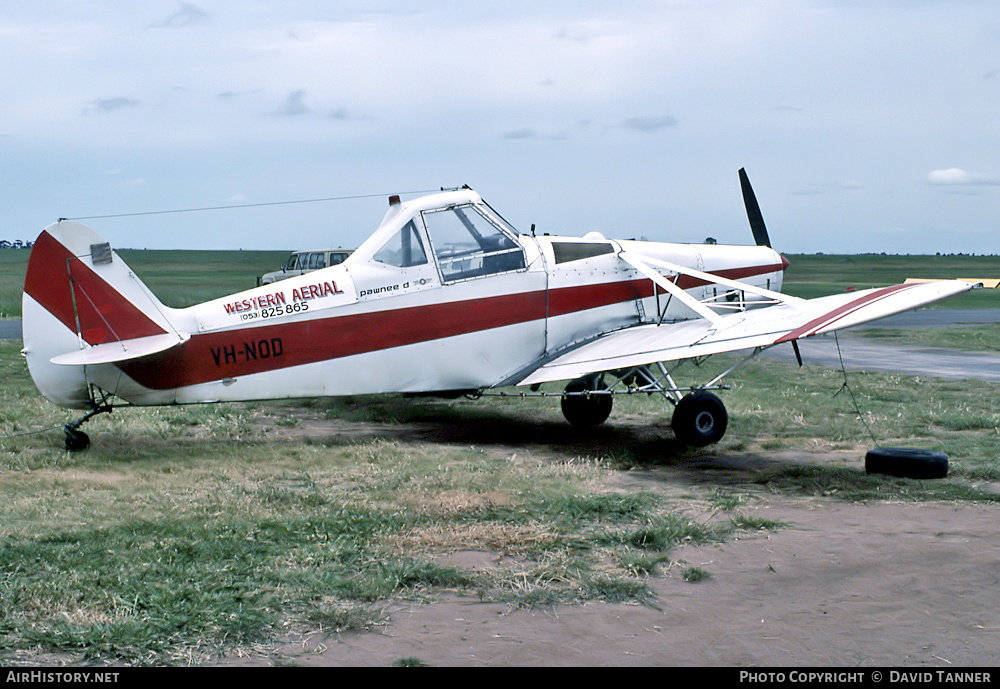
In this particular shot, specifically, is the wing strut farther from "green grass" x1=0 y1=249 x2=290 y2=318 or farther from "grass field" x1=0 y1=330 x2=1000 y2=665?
"green grass" x1=0 y1=249 x2=290 y2=318

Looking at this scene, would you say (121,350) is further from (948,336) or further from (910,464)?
(948,336)

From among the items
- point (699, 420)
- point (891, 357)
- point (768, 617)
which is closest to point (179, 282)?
point (891, 357)

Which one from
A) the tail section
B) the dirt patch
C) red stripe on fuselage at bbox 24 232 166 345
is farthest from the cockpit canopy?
the dirt patch

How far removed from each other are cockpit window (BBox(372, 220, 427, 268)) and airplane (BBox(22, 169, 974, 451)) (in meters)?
0.01

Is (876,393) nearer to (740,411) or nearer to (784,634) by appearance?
(740,411)

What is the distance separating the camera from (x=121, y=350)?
924 cm

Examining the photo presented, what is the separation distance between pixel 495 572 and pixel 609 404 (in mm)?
6699

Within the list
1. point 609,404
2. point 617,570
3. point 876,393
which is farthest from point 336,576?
point 876,393

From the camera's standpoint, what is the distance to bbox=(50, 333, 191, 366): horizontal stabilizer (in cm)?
904

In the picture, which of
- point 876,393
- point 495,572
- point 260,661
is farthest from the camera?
point 876,393

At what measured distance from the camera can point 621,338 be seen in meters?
11.2

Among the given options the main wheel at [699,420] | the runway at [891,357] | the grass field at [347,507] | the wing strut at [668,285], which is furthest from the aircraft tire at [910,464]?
the runway at [891,357]

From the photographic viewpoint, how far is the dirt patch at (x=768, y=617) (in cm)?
463

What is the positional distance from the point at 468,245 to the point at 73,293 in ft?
13.6
